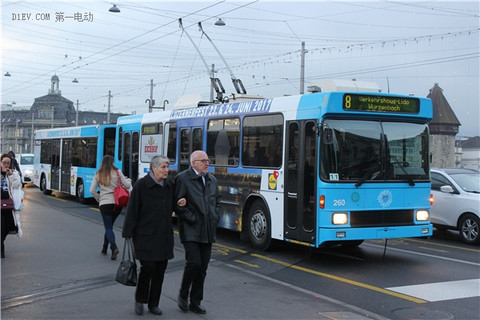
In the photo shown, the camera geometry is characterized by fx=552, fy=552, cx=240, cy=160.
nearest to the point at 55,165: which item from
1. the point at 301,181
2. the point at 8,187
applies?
the point at 8,187

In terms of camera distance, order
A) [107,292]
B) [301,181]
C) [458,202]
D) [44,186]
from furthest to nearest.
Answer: [44,186] < [458,202] < [301,181] < [107,292]

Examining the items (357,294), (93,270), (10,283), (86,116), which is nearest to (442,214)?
(357,294)

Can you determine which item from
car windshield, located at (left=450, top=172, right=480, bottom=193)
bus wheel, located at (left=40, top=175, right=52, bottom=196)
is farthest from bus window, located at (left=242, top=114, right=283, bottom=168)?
bus wheel, located at (left=40, top=175, right=52, bottom=196)

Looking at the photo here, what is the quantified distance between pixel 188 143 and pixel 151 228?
7433 mm

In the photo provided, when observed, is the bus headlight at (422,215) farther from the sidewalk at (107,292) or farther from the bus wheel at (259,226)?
the sidewalk at (107,292)

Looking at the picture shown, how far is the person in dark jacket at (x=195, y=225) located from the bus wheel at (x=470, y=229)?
787cm

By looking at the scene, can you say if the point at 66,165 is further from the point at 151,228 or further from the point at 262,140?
the point at 151,228

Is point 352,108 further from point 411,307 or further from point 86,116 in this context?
point 86,116

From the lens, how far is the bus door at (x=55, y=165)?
22219 mm

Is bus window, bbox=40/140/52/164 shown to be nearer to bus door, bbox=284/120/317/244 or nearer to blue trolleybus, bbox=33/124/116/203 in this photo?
blue trolleybus, bbox=33/124/116/203

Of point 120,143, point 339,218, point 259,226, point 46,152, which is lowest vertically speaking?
point 259,226

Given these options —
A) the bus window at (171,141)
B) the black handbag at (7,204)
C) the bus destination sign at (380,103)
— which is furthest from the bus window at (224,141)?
the black handbag at (7,204)

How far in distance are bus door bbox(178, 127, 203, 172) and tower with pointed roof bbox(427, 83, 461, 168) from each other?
47.9 m

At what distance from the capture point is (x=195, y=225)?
588 cm
